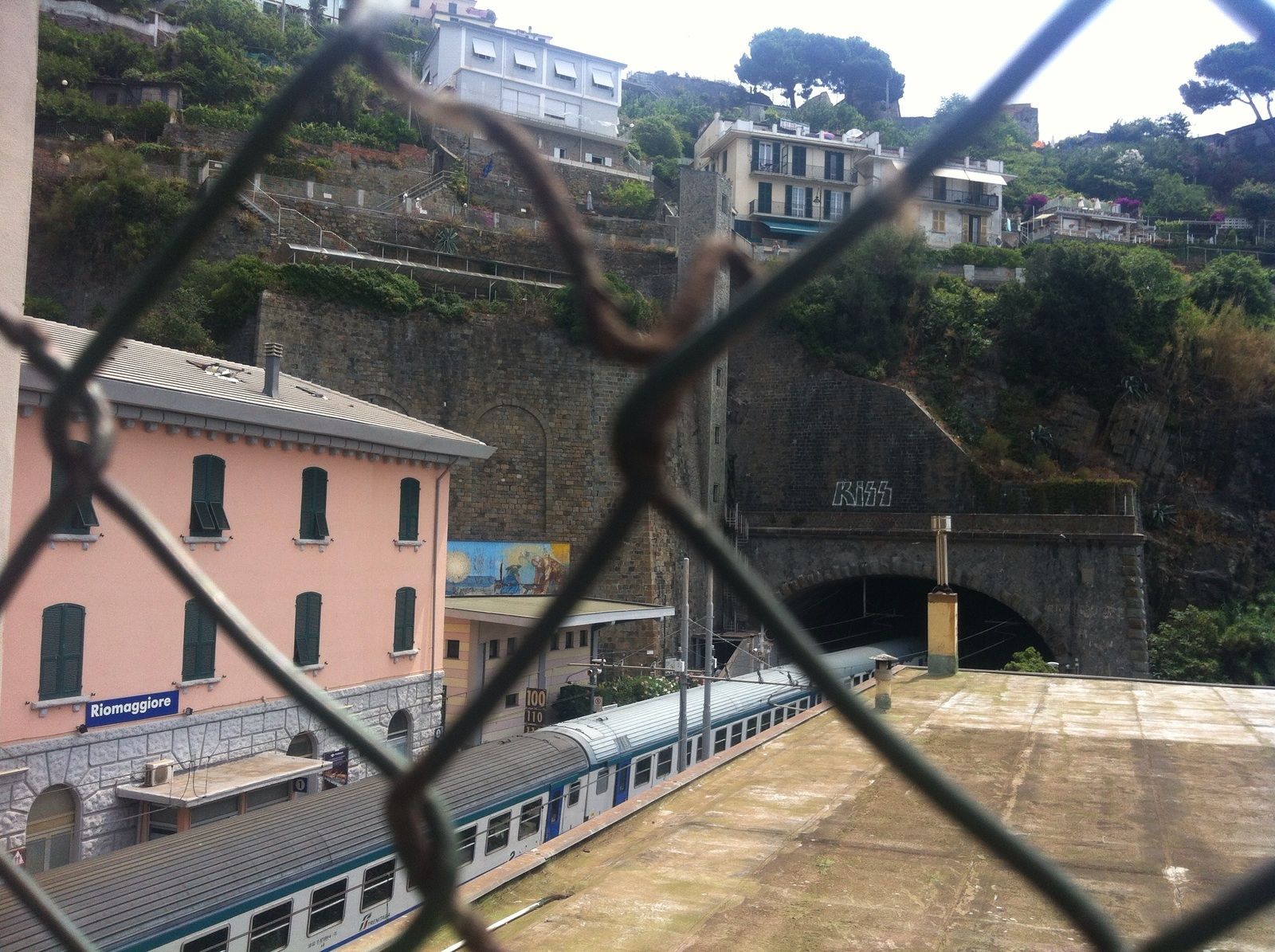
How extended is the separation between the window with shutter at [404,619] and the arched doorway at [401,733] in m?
0.95

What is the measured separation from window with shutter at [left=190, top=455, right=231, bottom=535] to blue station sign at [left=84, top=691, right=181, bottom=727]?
1.76m

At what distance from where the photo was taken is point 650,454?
60 centimetres

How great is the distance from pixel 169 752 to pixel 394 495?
452 centimetres

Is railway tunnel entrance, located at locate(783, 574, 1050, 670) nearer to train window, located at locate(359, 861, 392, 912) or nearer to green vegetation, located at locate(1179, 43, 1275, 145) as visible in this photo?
green vegetation, located at locate(1179, 43, 1275, 145)

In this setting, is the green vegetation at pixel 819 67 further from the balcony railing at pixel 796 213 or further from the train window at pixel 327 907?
the train window at pixel 327 907

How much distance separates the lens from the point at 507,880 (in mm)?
5809

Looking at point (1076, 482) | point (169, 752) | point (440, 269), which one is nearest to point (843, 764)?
point (169, 752)

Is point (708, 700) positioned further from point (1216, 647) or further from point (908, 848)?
point (1216, 647)

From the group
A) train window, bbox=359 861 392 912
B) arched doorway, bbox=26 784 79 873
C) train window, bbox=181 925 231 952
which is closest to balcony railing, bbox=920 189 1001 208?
train window, bbox=359 861 392 912

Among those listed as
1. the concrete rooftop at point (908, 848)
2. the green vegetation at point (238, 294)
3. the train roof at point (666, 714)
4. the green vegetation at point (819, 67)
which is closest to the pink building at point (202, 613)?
the train roof at point (666, 714)

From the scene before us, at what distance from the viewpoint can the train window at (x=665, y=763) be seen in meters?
13.1

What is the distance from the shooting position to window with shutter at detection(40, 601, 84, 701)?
9.71 metres

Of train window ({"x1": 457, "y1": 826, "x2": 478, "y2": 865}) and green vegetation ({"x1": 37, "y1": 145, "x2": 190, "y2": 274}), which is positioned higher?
green vegetation ({"x1": 37, "y1": 145, "x2": 190, "y2": 274})

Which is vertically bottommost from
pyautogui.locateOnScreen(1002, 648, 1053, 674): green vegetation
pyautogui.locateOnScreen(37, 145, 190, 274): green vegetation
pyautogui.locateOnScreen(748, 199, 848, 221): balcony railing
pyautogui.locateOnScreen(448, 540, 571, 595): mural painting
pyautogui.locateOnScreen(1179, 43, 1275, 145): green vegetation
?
pyautogui.locateOnScreen(1002, 648, 1053, 674): green vegetation
